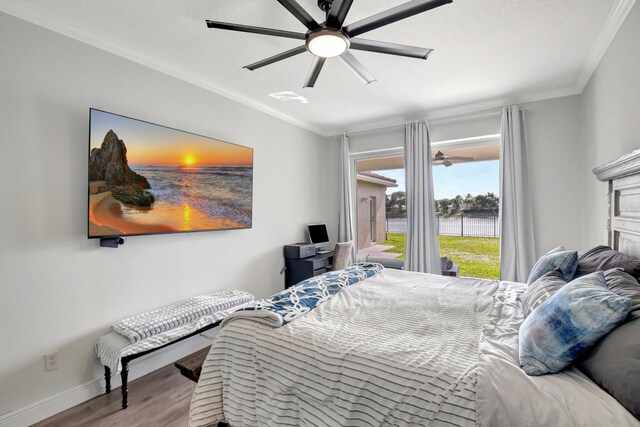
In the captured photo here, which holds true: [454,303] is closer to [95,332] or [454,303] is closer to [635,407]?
[635,407]

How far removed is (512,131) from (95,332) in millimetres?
4556

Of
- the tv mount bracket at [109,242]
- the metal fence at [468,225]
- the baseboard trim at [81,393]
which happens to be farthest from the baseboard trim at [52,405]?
the metal fence at [468,225]

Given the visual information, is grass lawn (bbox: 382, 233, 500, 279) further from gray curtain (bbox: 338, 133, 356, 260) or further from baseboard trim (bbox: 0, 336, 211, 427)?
baseboard trim (bbox: 0, 336, 211, 427)

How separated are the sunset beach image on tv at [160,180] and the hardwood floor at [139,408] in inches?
48.4

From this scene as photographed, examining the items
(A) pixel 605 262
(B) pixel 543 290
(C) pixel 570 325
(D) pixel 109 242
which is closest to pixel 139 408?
(D) pixel 109 242

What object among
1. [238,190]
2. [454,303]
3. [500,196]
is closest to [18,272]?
[238,190]

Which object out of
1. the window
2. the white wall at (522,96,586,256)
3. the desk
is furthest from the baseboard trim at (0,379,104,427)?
the white wall at (522,96,586,256)

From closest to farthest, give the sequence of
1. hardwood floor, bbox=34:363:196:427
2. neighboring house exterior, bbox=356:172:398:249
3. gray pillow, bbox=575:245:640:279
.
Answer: gray pillow, bbox=575:245:640:279, hardwood floor, bbox=34:363:196:427, neighboring house exterior, bbox=356:172:398:249

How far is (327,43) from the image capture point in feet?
5.90

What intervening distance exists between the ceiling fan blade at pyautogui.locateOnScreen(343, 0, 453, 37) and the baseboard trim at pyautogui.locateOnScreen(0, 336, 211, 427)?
9.82 feet

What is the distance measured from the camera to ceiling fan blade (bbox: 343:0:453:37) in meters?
1.48

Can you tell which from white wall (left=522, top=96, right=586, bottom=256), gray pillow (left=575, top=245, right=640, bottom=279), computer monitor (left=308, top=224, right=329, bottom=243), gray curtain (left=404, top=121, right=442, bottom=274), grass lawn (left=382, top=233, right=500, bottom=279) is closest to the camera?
gray pillow (left=575, top=245, right=640, bottom=279)

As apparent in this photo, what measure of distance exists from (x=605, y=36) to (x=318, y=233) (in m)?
3.61

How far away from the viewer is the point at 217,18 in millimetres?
2090
